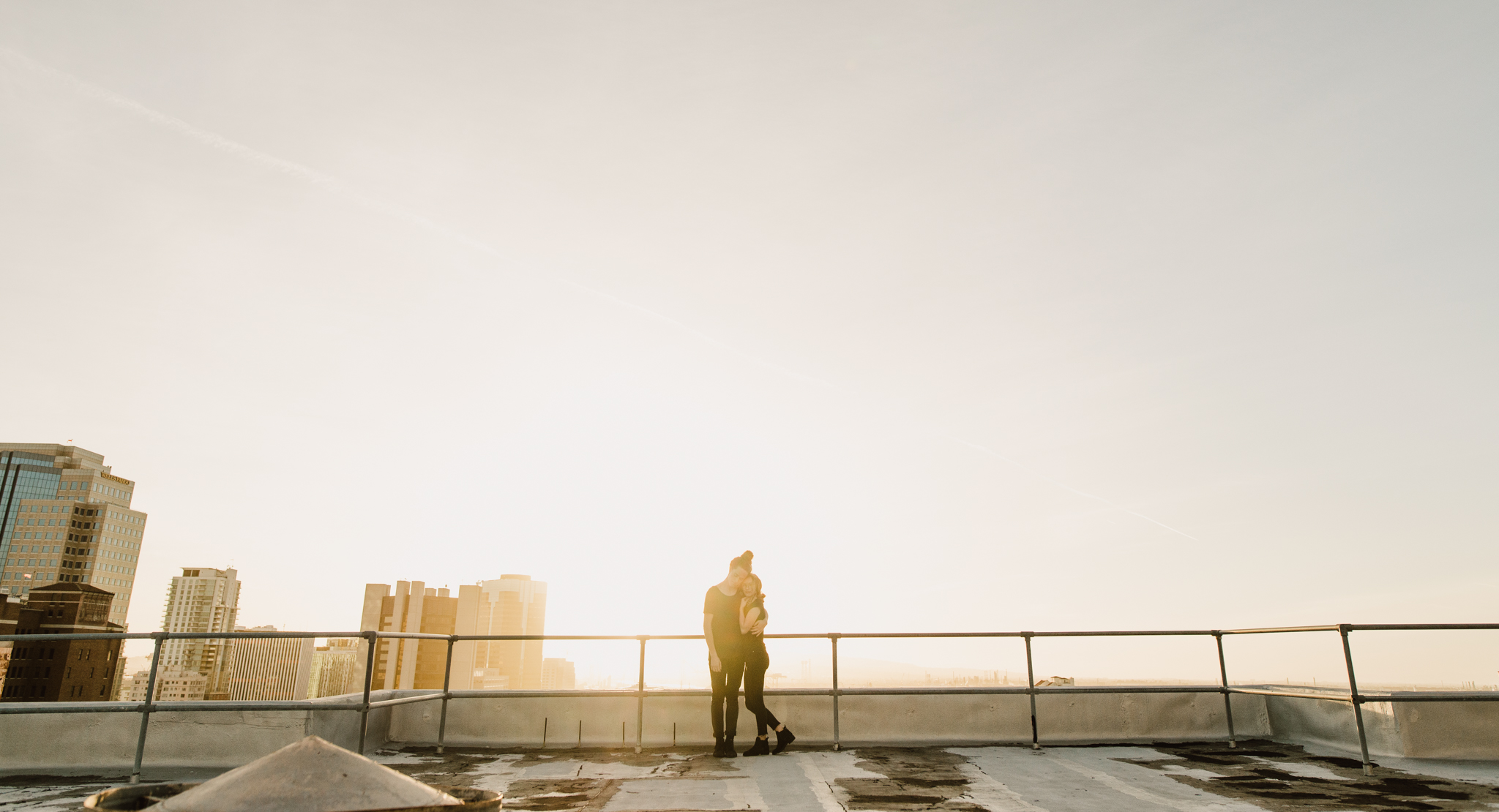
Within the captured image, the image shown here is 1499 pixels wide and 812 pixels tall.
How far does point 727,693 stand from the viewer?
8.34 metres

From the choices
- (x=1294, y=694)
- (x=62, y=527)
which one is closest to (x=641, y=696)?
(x=1294, y=694)

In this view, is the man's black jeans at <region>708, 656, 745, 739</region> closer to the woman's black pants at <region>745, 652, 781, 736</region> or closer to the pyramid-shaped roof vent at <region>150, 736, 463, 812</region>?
the woman's black pants at <region>745, 652, 781, 736</region>

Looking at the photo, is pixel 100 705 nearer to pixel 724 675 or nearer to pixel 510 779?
pixel 510 779

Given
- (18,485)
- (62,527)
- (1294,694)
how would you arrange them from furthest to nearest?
(18,485)
(62,527)
(1294,694)

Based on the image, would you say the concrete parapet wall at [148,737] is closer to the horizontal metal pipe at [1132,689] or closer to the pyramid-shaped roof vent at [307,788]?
the pyramid-shaped roof vent at [307,788]

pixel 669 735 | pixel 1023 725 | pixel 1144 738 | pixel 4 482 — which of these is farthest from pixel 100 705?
pixel 4 482

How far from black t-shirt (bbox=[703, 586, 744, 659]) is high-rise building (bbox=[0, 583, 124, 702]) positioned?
138 meters

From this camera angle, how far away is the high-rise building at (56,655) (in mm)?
117688

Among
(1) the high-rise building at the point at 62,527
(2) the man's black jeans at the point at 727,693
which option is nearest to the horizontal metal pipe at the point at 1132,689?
(2) the man's black jeans at the point at 727,693

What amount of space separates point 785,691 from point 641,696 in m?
1.51

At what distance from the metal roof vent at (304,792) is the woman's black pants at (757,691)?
5203mm

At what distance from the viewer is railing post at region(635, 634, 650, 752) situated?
8664mm

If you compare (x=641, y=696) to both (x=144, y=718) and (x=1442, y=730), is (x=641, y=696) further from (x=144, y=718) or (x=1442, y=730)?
(x=1442, y=730)

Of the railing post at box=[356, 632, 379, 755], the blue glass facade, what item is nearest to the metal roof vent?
the railing post at box=[356, 632, 379, 755]
